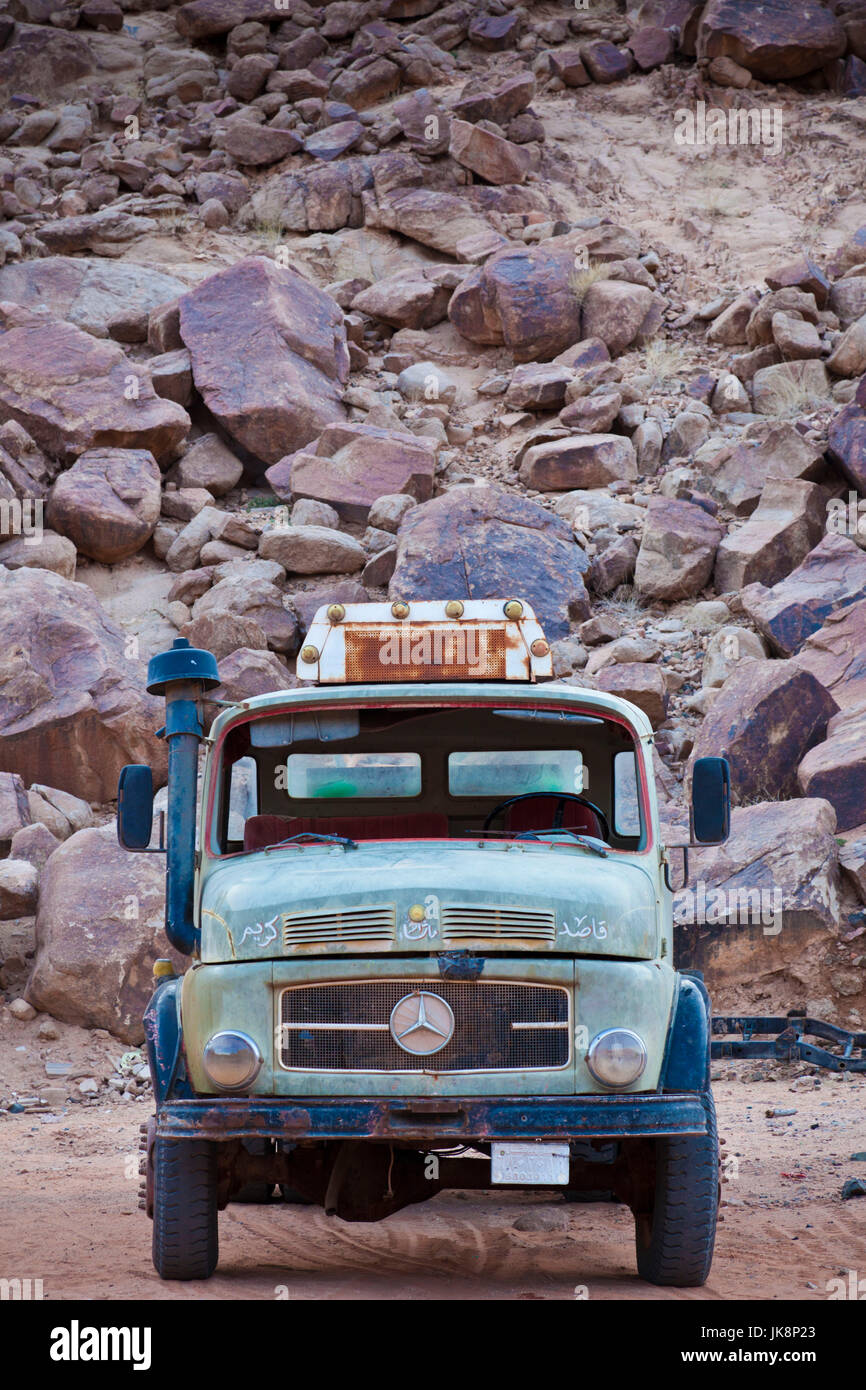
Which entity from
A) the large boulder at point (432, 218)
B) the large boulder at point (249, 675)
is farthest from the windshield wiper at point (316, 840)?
the large boulder at point (432, 218)

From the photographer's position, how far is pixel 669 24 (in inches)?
1249

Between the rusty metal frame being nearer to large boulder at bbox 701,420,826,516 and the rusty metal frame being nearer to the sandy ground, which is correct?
the sandy ground

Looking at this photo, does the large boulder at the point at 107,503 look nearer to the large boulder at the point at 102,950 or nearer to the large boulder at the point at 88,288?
the large boulder at the point at 88,288

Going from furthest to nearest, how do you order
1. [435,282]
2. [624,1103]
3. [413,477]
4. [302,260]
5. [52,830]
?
1. [302,260]
2. [435,282]
3. [413,477]
4. [52,830]
5. [624,1103]

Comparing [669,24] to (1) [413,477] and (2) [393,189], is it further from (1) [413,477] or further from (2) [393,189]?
(1) [413,477]

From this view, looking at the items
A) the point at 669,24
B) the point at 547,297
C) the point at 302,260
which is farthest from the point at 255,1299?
the point at 669,24

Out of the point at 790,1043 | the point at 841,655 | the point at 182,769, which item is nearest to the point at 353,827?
the point at 182,769

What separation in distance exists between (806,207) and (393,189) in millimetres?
8258

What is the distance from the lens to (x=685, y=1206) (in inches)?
209

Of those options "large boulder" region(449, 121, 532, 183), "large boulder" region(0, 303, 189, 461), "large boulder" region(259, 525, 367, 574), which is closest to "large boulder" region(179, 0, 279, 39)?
"large boulder" region(449, 121, 532, 183)

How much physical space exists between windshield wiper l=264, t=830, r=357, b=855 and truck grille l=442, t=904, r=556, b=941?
29.9 inches

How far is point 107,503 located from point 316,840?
1454 centimetres

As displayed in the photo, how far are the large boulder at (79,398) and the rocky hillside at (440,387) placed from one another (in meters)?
0.07

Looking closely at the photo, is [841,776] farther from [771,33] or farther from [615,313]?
[771,33]
